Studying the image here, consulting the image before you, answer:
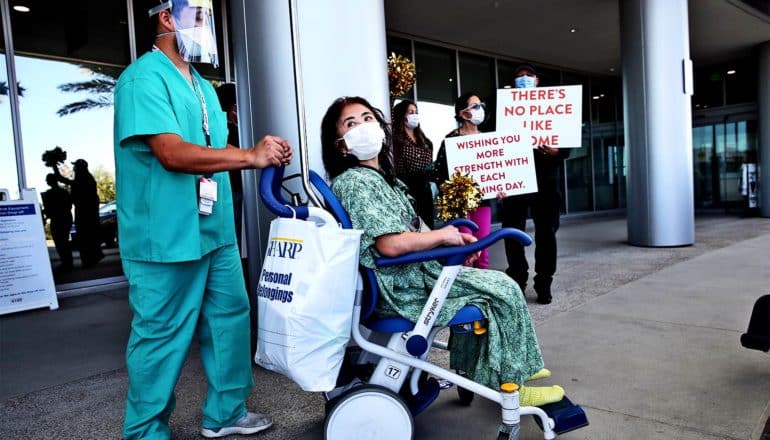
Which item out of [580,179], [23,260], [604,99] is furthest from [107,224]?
[604,99]

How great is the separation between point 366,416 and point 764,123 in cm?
1294

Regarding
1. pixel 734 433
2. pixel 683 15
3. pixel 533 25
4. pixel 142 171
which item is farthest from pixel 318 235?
pixel 533 25

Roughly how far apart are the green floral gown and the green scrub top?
53 cm

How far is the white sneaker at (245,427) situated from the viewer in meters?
2.15

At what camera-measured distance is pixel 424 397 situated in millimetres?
1977

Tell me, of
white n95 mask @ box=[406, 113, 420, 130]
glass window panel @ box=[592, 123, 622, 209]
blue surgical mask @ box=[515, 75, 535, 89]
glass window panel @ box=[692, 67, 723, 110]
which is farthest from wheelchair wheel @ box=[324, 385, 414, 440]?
glass window panel @ box=[692, 67, 723, 110]

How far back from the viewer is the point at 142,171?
1843mm

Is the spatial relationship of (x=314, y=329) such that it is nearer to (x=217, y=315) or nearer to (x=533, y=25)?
(x=217, y=315)

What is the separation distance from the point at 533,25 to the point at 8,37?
7395 millimetres

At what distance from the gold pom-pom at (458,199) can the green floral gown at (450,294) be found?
1.11 meters

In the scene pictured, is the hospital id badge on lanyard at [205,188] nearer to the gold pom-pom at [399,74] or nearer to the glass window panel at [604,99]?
the gold pom-pom at [399,74]

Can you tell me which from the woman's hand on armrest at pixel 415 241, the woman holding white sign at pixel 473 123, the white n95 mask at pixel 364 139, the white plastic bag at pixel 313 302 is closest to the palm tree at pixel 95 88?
the woman holding white sign at pixel 473 123

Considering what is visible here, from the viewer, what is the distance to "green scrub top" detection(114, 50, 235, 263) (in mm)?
1770

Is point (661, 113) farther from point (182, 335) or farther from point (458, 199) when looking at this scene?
point (182, 335)
